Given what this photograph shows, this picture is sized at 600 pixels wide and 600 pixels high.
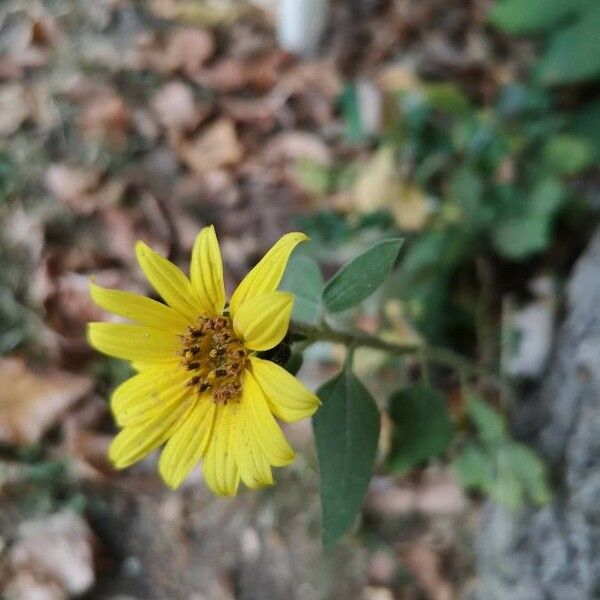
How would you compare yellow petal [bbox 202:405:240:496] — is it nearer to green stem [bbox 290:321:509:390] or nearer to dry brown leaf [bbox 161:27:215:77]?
green stem [bbox 290:321:509:390]

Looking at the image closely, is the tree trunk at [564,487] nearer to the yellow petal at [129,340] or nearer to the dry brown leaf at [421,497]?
the dry brown leaf at [421,497]

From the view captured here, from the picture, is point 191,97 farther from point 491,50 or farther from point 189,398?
point 189,398

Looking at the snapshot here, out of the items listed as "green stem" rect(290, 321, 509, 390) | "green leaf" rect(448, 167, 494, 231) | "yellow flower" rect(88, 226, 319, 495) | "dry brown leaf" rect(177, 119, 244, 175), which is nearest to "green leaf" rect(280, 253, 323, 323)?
"green stem" rect(290, 321, 509, 390)

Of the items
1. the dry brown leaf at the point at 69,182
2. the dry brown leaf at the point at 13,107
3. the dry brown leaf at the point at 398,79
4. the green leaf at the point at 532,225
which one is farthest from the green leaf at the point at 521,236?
the dry brown leaf at the point at 13,107

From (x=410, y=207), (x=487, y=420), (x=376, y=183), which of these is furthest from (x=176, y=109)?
(x=487, y=420)

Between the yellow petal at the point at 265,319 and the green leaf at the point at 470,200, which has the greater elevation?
the green leaf at the point at 470,200
